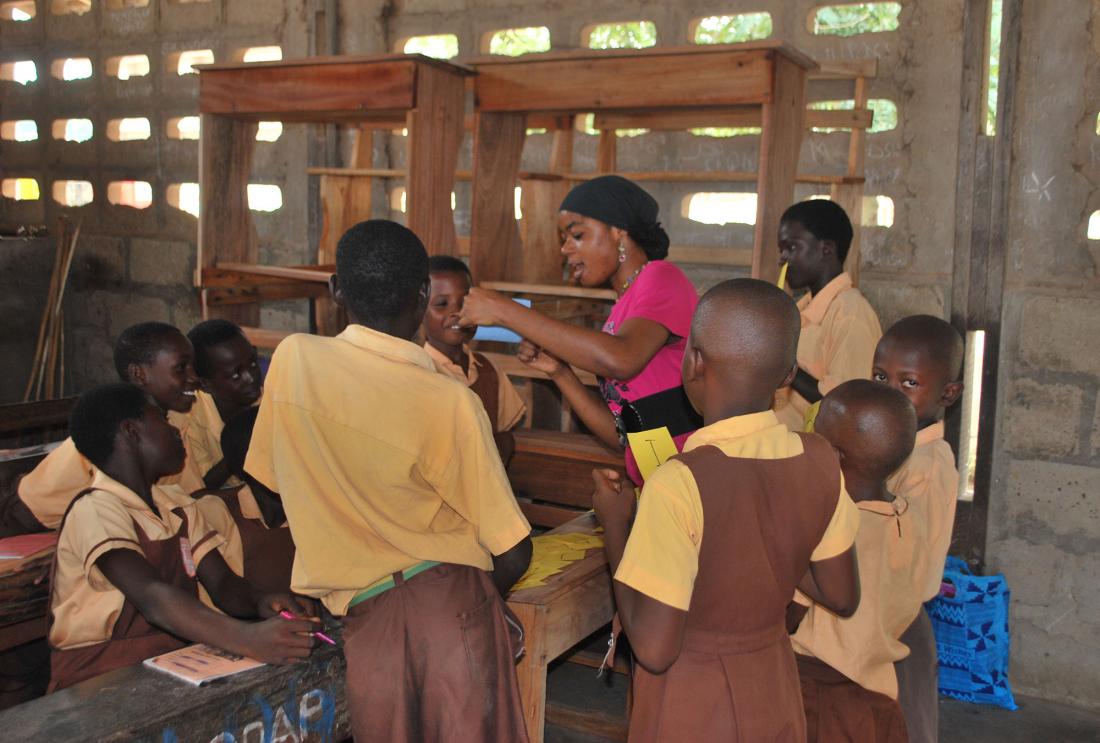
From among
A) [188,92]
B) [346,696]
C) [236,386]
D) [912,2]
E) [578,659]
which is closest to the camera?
[346,696]

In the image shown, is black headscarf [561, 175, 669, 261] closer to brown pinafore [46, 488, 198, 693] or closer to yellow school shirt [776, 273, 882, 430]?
yellow school shirt [776, 273, 882, 430]

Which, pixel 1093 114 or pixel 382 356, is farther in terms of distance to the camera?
pixel 1093 114

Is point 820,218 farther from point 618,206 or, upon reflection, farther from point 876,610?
point 876,610

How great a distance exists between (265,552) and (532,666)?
0.77 meters

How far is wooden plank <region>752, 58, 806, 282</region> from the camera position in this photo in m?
3.13

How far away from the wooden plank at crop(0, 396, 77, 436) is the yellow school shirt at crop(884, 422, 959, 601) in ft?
9.46

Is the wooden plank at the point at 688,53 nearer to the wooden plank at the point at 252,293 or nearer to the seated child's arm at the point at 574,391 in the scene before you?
the seated child's arm at the point at 574,391

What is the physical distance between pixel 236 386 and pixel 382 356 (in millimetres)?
1416

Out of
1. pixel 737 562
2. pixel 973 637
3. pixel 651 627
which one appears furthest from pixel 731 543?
pixel 973 637

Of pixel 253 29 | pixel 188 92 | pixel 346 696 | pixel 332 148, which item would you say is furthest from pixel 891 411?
pixel 188 92

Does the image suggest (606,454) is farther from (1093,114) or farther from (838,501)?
(1093,114)

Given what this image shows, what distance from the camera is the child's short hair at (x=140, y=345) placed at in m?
2.82

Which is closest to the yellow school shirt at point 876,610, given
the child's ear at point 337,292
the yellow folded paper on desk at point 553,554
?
the yellow folded paper on desk at point 553,554

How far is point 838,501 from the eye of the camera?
175 centimetres
